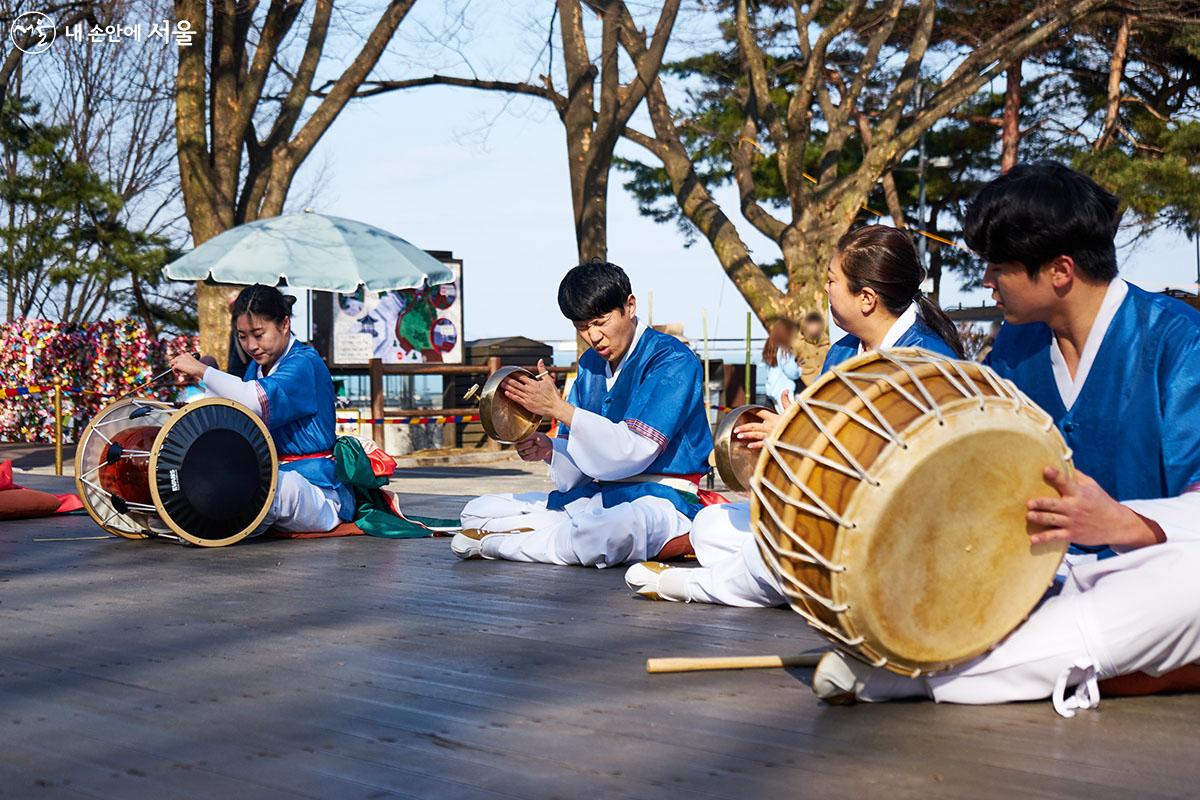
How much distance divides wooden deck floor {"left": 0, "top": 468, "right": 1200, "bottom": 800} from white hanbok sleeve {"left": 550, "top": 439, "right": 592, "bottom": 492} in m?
0.75

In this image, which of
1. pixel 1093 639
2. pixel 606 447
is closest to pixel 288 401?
pixel 606 447

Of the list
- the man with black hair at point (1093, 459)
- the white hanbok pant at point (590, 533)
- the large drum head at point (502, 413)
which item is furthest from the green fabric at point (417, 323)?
the man with black hair at point (1093, 459)

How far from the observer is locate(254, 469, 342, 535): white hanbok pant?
4.92 m

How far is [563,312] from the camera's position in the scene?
404 centimetres

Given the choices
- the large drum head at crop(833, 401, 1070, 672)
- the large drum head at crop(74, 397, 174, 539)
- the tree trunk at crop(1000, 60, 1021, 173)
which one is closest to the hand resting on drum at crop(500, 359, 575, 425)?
the large drum head at crop(74, 397, 174, 539)

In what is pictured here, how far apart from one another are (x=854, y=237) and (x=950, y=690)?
3.90 feet

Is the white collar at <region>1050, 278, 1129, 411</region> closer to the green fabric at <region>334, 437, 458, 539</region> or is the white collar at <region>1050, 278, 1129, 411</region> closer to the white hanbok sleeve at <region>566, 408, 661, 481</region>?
the white hanbok sleeve at <region>566, 408, 661, 481</region>

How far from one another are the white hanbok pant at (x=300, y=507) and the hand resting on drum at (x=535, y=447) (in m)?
1.10

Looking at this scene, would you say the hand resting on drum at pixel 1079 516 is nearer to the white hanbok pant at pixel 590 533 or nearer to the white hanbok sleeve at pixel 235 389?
the white hanbok pant at pixel 590 533

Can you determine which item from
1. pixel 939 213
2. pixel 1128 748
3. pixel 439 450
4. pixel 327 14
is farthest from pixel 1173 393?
pixel 939 213

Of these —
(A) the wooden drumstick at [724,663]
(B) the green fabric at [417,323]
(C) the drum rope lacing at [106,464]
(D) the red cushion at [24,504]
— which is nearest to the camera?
(A) the wooden drumstick at [724,663]

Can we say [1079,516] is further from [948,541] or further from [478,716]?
[478,716]

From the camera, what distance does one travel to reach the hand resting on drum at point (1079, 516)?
2.01 metres

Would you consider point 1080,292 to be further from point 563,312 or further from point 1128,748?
point 563,312
